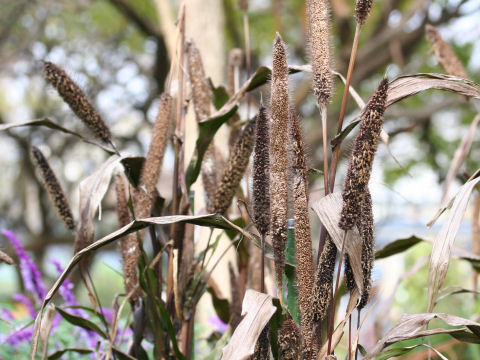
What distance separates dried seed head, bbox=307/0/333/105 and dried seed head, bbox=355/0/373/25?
0.15ft

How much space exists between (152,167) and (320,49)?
1.18 feet

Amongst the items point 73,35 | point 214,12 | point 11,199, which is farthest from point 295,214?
A: point 11,199

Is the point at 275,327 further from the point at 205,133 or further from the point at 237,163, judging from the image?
the point at 205,133

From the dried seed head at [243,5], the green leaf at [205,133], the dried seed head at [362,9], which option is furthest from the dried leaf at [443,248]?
the dried seed head at [243,5]

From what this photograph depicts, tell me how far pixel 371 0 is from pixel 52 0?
612cm

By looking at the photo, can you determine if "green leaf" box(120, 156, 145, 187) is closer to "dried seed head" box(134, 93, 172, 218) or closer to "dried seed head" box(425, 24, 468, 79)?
"dried seed head" box(134, 93, 172, 218)

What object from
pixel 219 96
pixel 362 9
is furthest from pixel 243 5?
pixel 362 9

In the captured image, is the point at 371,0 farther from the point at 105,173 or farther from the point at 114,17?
the point at 114,17

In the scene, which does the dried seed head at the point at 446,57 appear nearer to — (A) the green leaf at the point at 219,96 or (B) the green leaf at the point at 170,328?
(A) the green leaf at the point at 219,96

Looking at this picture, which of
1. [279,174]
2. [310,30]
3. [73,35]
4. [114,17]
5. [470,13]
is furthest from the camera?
[73,35]

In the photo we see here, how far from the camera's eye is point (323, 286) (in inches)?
28.0

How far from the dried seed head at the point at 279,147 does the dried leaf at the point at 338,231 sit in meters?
0.06

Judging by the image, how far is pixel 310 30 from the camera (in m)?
0.81

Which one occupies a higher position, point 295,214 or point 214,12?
point 214,12
